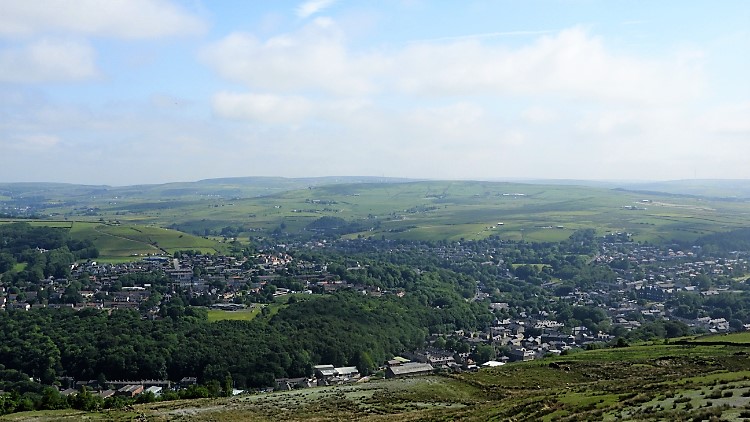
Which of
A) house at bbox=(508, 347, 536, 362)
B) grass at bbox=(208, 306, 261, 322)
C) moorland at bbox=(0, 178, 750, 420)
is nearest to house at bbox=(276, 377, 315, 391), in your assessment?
moorland at bbox=(0, 178, 750, 420)

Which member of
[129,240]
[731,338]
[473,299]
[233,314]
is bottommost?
[473,299]

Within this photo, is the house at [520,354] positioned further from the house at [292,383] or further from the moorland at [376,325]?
the house at [292,383]

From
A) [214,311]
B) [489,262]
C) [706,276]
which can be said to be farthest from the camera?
[489,262]

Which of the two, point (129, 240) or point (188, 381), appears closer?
point (188, 381)

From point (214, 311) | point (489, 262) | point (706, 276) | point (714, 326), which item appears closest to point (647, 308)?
point (714, 326)

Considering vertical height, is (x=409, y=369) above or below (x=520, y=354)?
above

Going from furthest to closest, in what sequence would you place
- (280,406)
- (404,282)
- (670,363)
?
(404,282) → (670,363) → (280,406)

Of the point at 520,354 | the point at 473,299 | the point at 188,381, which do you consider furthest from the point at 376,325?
the point at 473,299

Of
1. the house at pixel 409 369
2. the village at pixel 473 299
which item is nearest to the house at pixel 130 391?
the house at pixel 409 369

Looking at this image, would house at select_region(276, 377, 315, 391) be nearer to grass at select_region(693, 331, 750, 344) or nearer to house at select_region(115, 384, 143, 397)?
house at select_region(115, 384, 143, 397)

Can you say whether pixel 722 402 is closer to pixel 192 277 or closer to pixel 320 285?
pixel 320 285

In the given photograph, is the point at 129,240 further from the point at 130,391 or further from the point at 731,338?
the point at 731,338
